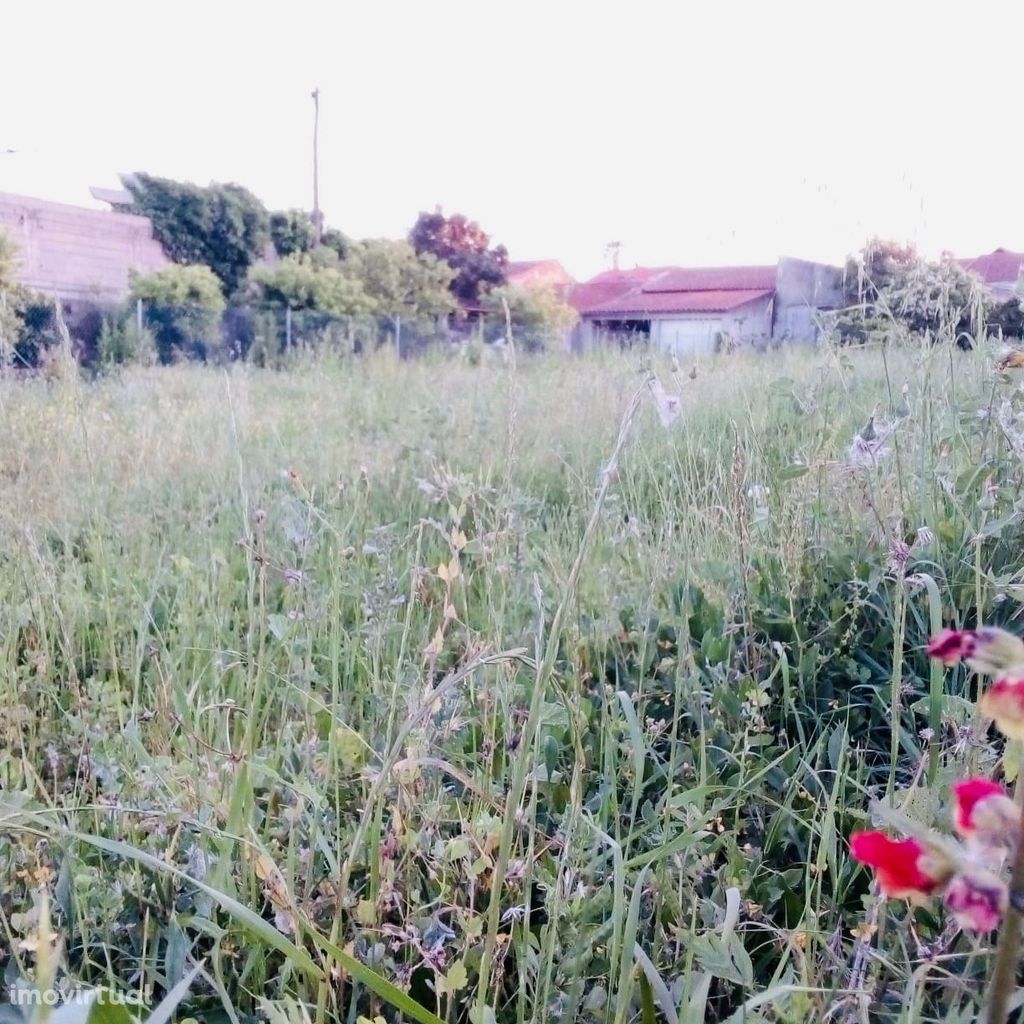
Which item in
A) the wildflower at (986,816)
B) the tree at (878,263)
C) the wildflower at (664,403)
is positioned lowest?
the wildflower at (986,816)

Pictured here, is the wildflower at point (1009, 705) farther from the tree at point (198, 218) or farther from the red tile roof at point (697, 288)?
the tree at point (198, 218)

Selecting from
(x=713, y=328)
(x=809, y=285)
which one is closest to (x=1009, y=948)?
(x=809, y=285)

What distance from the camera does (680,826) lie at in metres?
→ 1.25

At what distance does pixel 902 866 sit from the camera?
1.42 ft

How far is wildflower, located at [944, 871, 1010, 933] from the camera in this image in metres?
0.39

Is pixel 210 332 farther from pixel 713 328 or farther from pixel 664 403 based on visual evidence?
pixel 664 403

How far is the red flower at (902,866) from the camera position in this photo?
0.43 m

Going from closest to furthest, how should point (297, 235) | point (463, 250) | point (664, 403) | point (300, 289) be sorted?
point (664, 403), point (300, 289), point (297, 235), point (463, 250)

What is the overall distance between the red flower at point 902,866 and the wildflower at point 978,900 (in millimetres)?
24

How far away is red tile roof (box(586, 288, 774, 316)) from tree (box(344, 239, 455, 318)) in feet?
24.0

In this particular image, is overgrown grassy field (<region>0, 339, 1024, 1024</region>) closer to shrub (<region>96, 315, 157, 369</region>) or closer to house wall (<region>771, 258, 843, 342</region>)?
house wall (<region>771, 258, 843, 342</region>)

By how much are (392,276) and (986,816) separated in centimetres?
2359

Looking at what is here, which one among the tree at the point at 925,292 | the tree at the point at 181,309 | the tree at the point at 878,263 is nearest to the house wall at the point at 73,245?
the tree at the point at 181,309

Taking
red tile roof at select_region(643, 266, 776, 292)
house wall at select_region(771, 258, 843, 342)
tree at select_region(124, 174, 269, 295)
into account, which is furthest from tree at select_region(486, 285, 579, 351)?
house wall at select_region(771, 258, 843, 342)
